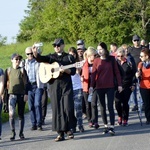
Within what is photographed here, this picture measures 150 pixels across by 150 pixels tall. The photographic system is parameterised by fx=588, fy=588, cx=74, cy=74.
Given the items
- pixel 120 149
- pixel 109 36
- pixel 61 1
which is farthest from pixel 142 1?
pixel 120 149

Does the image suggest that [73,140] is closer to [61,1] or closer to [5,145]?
[5,145]

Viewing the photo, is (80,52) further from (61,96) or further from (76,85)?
(61,96)

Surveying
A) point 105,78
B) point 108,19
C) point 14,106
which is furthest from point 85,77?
point 108,19

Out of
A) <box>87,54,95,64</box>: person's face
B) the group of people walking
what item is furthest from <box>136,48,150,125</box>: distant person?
<box>87,54,95,64</box>: person's face

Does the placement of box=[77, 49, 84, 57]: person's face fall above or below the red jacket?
above

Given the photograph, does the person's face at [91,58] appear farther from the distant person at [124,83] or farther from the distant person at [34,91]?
the distant person at [34,91]

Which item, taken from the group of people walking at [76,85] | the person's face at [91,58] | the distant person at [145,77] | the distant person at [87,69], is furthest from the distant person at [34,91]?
the distant person at [145,77]

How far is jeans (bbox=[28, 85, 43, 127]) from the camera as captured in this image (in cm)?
1388

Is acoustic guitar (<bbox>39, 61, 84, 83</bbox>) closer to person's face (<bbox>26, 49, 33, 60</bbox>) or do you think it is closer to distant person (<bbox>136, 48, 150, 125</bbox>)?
person's face (<bbox>26, 49, 33, 60</bbox>)

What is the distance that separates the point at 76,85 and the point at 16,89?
140cm

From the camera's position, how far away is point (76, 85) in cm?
1314

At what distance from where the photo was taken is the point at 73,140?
12.0m

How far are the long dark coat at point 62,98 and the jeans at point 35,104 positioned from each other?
1.77m

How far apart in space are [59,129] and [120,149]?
1722 millimetres
